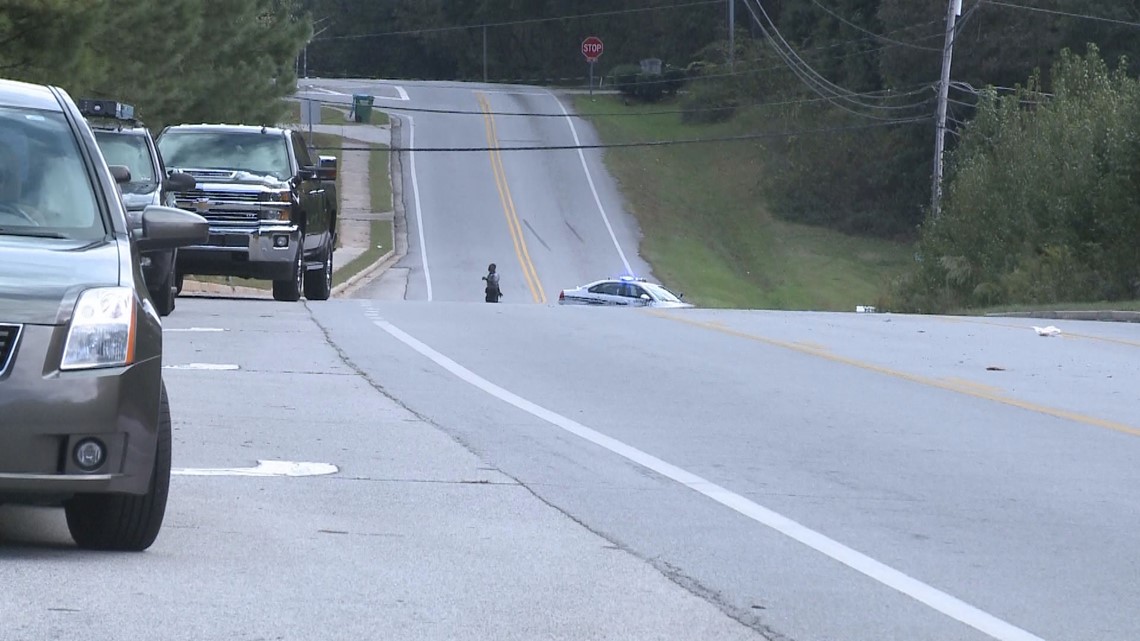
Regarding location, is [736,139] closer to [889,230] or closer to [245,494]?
[889,230]

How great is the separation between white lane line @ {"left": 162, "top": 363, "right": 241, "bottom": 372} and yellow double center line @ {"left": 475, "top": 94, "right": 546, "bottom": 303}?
113 ft

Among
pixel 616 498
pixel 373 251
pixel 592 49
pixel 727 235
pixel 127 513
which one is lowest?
pixel 373 251

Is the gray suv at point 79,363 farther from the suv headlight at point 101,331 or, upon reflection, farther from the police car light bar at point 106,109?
the police car light bar at point 106,109

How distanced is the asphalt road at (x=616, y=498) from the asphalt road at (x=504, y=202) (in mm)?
32243

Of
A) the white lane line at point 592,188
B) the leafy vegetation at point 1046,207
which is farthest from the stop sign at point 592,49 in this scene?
the leafy vegetation at point 1046,207

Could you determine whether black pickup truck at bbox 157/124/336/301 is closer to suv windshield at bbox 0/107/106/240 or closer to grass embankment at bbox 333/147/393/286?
suv windshield at bbox 0/107/106/240

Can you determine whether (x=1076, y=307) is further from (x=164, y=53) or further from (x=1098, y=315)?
(x=164, y=53)

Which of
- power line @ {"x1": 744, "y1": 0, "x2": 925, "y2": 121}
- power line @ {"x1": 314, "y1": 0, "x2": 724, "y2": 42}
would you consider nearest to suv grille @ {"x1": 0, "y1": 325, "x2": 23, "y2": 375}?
power line @ {"x1": 744, "y1": 0, "x2": 925, "y2": 121}

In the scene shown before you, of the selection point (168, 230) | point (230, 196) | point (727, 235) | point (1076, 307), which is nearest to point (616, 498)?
point (168, 230)

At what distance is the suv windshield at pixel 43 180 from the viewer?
23.9ft

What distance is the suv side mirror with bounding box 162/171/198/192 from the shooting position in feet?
59.2

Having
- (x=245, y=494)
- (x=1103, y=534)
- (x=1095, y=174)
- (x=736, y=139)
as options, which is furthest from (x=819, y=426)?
(x=736, y=139)

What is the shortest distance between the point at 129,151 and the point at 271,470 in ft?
34.3

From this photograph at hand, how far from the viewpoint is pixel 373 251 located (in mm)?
55750
